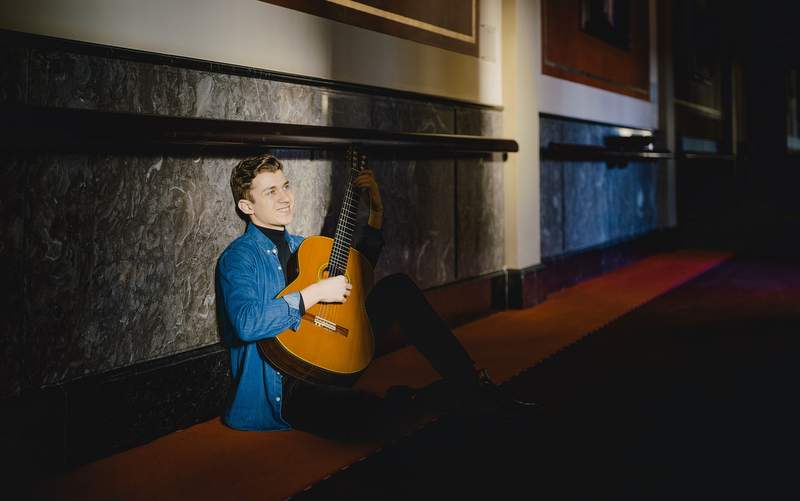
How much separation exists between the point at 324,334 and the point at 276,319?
0.70ft

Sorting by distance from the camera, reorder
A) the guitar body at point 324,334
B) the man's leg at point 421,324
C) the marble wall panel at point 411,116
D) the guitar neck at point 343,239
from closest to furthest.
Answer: the guitar body at point 324,334, the guitar neck at point 343,239, the man's leg at point 421,324, the marble wall panel at point 411,116

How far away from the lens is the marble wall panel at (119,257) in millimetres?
2098

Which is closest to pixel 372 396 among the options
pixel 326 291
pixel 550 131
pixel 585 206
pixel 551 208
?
pixel 326 291

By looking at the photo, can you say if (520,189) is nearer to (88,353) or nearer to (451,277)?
(451,277)

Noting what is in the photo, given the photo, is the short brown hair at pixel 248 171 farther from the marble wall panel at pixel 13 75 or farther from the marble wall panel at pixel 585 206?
the marble wall panel at pixel 585 206

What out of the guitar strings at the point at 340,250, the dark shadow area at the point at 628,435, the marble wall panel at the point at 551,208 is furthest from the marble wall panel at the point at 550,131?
the guitar strings at the point at 340,250

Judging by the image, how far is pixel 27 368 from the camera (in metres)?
2.06

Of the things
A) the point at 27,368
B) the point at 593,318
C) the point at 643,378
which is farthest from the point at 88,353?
the point at 593,318

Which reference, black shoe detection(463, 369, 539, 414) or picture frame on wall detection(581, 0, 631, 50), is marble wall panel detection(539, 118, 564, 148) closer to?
picture frame on wall detection(581, 0, 631, 50)

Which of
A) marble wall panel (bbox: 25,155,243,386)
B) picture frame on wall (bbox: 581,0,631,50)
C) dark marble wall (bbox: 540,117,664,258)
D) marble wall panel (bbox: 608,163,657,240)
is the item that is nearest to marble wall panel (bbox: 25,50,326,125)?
marble wall panel (bbox: 25,155,243,386)

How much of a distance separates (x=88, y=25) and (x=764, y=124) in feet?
35.6

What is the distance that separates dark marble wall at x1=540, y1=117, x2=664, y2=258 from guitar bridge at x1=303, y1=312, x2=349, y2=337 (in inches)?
120

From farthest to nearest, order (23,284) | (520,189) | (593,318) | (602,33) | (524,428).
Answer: (602,33) < (520,189) < (593,318) < (524,428) < (23,284)

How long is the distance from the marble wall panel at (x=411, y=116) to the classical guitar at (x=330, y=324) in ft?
3.28
